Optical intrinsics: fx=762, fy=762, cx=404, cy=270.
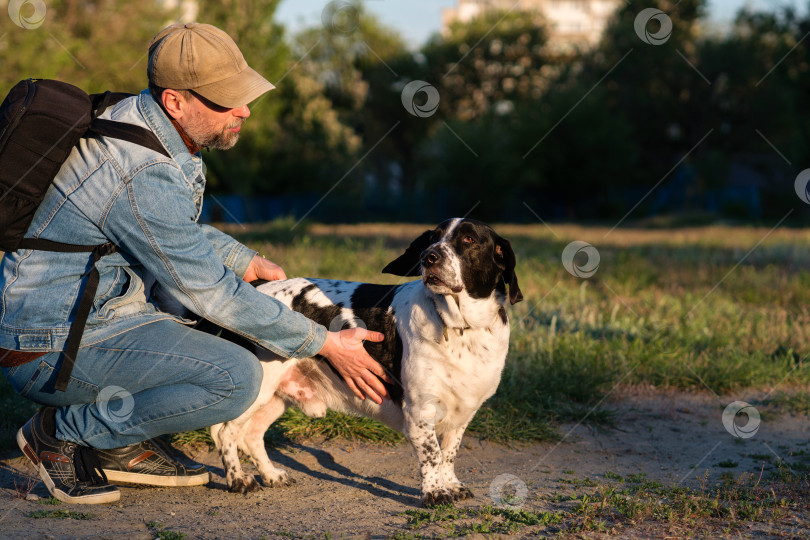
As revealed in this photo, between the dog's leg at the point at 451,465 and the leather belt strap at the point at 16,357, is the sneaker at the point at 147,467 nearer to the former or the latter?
the leather belt strap at the point at 16,357

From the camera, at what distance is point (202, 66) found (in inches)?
123

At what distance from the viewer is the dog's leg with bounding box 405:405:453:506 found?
3533 millimetres

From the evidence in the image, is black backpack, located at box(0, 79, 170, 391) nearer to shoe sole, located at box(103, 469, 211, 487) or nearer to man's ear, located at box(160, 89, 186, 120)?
man's ear, located at box(160, 89, 186, 120)

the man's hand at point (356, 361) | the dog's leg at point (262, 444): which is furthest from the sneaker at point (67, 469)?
the man's hand at point (356, 361)

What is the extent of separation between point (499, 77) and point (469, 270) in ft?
148

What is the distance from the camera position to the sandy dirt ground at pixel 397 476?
3107mm

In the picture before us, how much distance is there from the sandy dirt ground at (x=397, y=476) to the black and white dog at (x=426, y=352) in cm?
24

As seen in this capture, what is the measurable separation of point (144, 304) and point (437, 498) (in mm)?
1588

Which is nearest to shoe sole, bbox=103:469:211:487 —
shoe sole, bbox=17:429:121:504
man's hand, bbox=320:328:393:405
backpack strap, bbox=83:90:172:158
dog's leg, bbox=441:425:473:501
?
shoe sole, bbox=17:429:121:504

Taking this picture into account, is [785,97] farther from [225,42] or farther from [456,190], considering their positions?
[225,42]

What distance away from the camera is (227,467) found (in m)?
3.80

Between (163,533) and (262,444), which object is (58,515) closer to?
(163,533)

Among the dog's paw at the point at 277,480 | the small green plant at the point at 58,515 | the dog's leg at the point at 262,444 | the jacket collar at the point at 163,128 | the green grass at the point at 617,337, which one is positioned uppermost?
the green grass at the point at 617,337

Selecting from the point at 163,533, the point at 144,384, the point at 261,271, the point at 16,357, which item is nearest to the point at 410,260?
the point at 261,271
